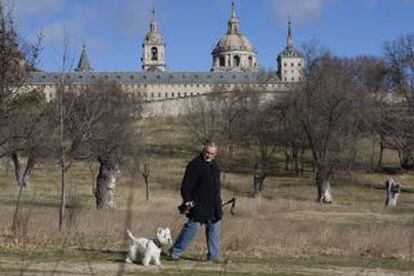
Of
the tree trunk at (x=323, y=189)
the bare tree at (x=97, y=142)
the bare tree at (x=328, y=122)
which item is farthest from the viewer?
the bare tree at (x=328, y=122)

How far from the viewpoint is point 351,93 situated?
5759cm

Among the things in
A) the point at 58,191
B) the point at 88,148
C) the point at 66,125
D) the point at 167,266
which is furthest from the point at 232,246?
the point at 58,191

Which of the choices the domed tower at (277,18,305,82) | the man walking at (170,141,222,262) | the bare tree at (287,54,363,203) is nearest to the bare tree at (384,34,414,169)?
the bare tree at (287,54,363,203)

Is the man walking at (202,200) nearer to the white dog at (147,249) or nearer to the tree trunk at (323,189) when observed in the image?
the white dog at (147,249)

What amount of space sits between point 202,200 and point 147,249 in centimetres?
128

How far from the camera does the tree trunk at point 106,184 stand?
34.6m

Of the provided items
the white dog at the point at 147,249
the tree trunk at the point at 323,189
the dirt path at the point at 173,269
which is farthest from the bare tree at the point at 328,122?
the white dog at the point at 147,249

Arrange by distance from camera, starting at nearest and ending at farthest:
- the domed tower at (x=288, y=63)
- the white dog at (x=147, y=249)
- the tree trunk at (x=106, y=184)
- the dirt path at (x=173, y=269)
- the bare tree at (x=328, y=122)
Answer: the dirt path at (x=173, y=269) < the white dog at (x=147, y=249) < the tree trunk at (x=106, y=184) < the bare tree at (x=328, y=122) < the domed tower at (x=288, y=63)

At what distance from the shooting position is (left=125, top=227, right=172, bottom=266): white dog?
10.3 meters

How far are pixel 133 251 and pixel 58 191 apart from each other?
38231 mm

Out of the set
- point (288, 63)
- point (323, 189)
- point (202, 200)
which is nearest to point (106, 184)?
point (323, 189)

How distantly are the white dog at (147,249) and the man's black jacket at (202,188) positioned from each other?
0.69m

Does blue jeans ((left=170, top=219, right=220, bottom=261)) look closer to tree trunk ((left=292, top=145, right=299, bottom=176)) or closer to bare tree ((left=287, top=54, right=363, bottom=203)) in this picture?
bare tree ((left=287, top=54, right=363, bottom=203))

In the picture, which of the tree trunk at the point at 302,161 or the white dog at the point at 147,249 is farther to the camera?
the tree trunk at the point at 302,161
